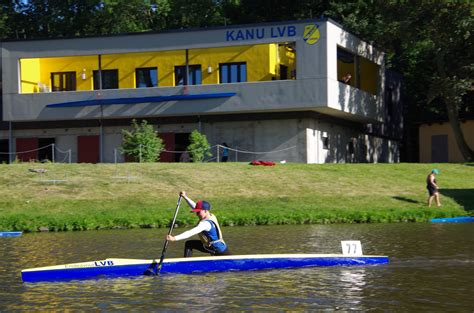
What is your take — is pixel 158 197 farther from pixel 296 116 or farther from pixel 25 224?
pixel 296 116

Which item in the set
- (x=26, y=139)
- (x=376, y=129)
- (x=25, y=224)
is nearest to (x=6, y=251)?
(x=25, y=224)

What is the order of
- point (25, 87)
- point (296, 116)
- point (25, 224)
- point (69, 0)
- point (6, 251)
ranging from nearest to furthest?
point (6, 251) → point (25, 224) → point (296, 116) → point (25, 87) → point (69, 0)

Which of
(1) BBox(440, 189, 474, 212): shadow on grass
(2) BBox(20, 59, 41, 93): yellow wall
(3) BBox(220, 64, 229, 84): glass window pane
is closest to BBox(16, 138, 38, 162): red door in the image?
(2) BBox(20, 59, 41, 93): yellow wall

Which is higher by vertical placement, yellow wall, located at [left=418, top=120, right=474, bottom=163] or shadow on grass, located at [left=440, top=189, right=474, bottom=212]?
yellow wall, located at [left=418, top=120, right=474, bottom=163]

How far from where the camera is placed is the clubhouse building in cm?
4512

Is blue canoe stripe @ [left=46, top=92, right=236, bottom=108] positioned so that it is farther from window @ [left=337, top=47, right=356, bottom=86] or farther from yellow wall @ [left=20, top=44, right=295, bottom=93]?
window @ [left=337, top=47, right=356, bottom=86]

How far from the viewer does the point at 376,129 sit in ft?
192

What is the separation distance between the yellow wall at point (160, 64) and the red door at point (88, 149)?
3306 millimetres

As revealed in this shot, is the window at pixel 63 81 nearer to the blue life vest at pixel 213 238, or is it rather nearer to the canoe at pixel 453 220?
the canoe at pixel 453 220

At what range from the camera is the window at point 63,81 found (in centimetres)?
5038

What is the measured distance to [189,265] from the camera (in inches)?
656

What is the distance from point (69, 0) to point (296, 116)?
1290 inches

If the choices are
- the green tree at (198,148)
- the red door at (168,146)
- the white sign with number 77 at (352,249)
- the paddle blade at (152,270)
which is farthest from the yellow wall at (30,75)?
the white sign with number 77 at (352,249)

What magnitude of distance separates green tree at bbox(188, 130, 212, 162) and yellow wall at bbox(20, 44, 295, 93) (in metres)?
Answer: 5.77
